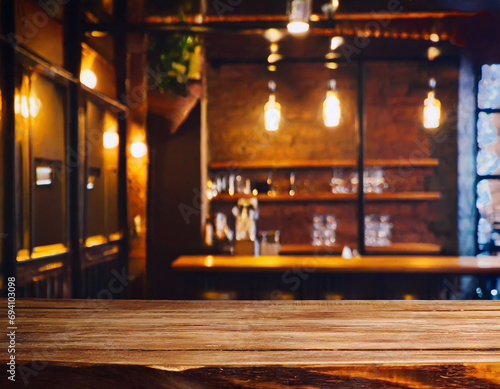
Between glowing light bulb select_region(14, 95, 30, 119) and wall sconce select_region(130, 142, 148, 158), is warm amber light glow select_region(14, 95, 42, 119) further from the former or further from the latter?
wall sconce select_region(130, 142, 148, 158)

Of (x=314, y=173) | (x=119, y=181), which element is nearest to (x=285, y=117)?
(x=314, y=173)

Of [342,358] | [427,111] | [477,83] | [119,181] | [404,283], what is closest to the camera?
[342,358]

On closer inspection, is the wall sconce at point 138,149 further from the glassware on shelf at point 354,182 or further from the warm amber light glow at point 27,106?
the glassware on shelf at point 354,182

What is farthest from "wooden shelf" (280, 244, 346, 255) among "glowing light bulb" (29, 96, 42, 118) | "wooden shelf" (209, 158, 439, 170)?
"glowing light bulb" (29, 96, 42, 118)

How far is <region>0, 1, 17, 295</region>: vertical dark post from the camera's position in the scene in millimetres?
2840

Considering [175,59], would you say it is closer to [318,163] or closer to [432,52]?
[318,163]

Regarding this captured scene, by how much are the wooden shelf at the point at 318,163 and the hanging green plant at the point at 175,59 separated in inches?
56.2

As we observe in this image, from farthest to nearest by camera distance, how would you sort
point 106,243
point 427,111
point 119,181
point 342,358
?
1. point 119,181
2. point 106,243
3. point 427,111
4. point 342,358

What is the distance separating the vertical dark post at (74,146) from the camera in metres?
3.86

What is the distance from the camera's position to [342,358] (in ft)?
2.15

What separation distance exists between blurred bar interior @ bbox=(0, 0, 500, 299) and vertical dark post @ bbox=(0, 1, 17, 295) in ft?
0.04

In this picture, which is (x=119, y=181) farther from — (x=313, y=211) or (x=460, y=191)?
(x=460, y=191)

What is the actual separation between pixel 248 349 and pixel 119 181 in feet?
15.5

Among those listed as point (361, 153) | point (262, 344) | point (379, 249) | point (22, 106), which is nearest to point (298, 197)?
point (361, 153)
